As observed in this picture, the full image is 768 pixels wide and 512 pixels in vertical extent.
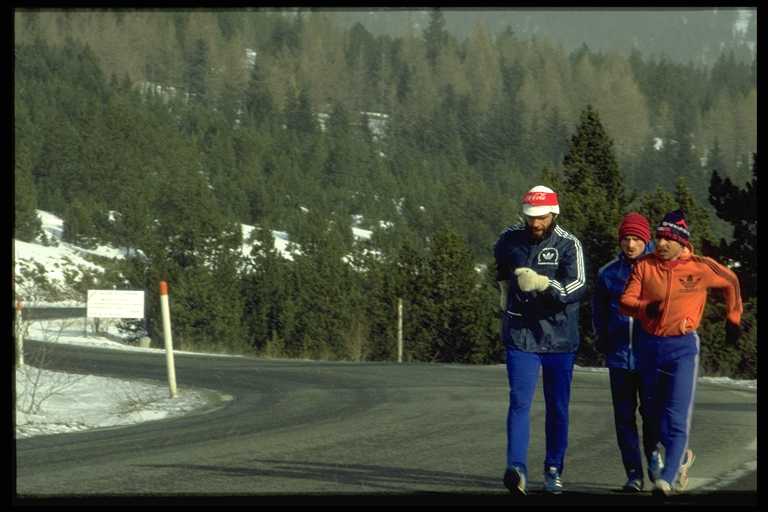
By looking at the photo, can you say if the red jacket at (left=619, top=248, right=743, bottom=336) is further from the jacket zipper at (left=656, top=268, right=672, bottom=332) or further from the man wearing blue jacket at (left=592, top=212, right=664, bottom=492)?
the man wearing blue jacket at (left=592, top=212, right=664, bottom=492)

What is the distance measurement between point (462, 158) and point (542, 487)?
14570 cm

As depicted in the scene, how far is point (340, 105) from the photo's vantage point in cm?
16688

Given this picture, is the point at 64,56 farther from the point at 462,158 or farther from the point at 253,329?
the point at 253,329

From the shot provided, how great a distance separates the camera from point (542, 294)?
8.45 m

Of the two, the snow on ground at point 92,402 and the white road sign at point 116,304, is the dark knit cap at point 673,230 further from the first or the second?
the white road sign at point 116,304

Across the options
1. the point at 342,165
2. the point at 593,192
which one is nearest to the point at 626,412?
the point at 593,192

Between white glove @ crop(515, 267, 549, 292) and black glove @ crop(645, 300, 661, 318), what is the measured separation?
0.63 meters

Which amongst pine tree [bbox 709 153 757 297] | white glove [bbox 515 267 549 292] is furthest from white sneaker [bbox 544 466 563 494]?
pine tree [bbox 709 153 757 297]

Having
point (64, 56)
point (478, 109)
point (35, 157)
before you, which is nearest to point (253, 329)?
point (35, 157)

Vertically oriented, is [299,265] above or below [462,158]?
below

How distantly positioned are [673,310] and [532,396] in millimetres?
999

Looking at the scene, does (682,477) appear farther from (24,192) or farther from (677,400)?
(24,192)

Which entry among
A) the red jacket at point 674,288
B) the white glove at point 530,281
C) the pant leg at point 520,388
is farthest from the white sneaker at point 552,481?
the white glove at point 530,281

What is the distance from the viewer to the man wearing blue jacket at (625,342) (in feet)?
28.4
